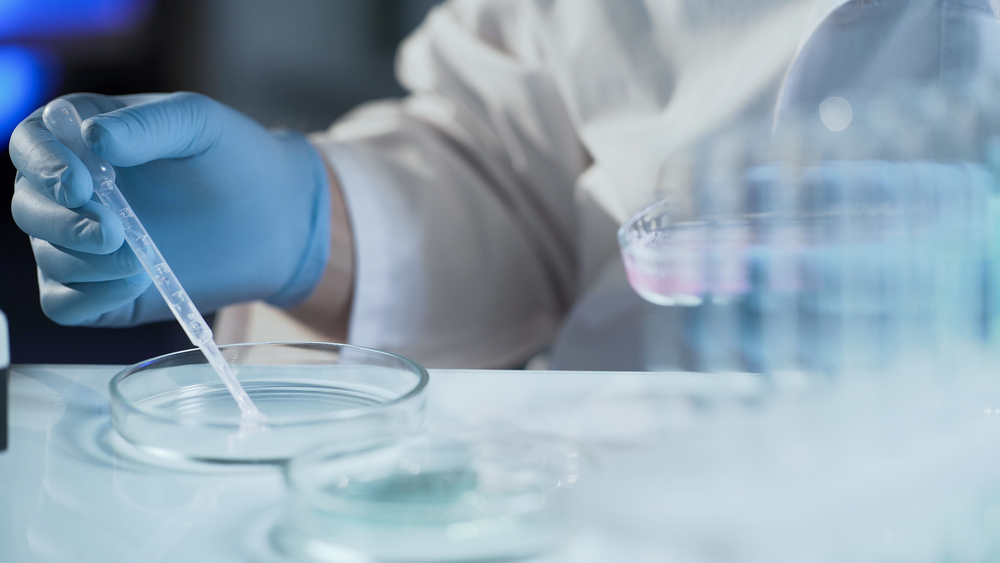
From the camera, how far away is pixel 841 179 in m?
0.21

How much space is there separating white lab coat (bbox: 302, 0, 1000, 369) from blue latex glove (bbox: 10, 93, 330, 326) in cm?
6

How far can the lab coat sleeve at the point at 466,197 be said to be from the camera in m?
0.56

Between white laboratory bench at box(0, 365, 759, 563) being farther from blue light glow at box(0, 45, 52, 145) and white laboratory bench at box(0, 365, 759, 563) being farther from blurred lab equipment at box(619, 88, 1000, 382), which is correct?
blue light glow at box(0, 45, 52, 145)

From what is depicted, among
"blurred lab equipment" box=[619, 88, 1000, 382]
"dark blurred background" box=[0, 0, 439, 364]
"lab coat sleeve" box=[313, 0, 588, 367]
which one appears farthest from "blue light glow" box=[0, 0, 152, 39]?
"blurred lab equipment" box=[619, 88, 1000, 382]

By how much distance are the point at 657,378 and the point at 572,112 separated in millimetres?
317

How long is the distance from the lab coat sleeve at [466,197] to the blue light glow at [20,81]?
0.71 metres

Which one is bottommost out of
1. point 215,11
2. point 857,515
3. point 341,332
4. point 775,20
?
point 857,515

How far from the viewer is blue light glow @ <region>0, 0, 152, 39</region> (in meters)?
1.16

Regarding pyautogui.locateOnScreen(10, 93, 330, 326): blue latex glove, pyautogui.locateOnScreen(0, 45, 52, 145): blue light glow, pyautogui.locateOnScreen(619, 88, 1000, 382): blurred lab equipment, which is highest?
pyautogui.locateOnScreen(0, 45, 52, 145): blue light glow

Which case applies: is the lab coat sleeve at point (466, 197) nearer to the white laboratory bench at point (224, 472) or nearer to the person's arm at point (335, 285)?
the person's arm at point (335, 285)

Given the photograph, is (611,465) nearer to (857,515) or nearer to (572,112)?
(857,515)

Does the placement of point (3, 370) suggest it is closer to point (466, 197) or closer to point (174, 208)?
point (174, 208)

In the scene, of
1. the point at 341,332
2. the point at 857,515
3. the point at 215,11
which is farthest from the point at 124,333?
the point at 857,515

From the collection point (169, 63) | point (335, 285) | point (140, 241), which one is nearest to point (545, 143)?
point (335, 285)
